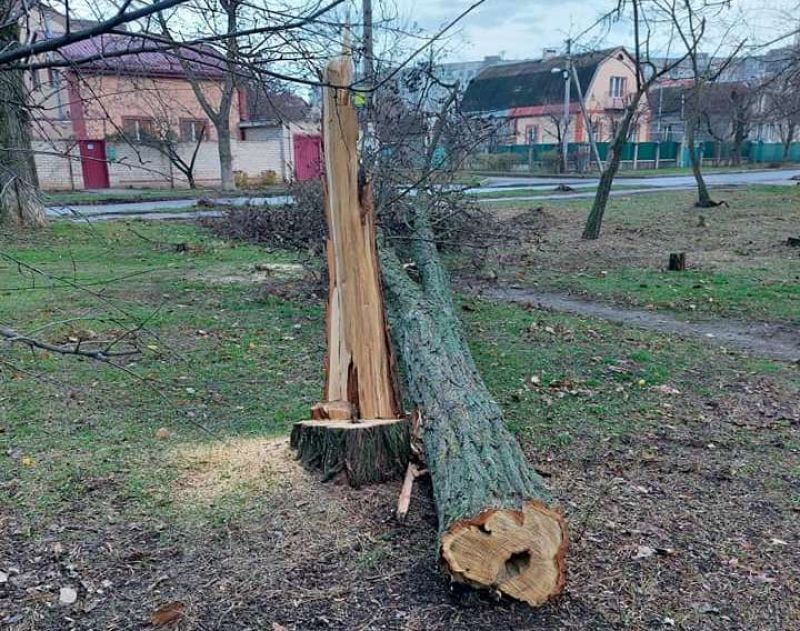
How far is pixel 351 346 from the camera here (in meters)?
3.83

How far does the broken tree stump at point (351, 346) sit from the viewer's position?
11.2ft

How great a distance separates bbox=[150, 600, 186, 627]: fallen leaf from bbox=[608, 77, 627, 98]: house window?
51.3 metres

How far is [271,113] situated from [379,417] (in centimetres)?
158

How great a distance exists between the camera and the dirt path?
6.14 m

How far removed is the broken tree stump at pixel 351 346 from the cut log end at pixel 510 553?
1.02 m

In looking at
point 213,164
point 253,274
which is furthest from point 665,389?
point 213,164

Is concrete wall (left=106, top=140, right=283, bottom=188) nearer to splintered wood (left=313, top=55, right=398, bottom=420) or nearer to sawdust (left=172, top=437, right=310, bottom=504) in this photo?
splintered wood (left=313, top=55, right=398, bottom=420)

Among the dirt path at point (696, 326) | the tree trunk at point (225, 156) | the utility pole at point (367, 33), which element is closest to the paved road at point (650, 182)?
the tree trunk at point (225, 156)

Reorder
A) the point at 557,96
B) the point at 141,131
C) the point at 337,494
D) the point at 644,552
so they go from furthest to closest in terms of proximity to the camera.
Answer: the point at 557,96
the point at 141,131
the point at 337,494
the point at 644,552

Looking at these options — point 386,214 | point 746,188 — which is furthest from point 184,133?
point 386,214

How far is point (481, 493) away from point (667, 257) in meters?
9.33

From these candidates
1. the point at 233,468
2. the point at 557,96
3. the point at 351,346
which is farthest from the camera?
the point at 557,96

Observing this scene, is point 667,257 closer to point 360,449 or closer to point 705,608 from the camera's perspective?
point 360,449

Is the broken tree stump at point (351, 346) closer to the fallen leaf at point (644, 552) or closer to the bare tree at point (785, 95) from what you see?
the fallen leaf at point (644, 552)
